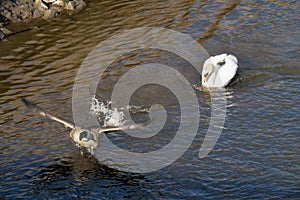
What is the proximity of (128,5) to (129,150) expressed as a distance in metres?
7.06

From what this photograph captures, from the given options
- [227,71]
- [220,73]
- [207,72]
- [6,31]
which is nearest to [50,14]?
[6,31]

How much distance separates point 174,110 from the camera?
33.2ft

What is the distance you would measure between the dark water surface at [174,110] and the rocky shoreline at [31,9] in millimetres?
421

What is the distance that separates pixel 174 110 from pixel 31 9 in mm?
6405

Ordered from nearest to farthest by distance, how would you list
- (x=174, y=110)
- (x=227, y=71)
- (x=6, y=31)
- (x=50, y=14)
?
(x=174, y=110) < (x=227, y=71) < (x=6, y=31) < (x=50, y=14)

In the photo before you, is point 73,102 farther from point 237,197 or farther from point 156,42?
point 237,197

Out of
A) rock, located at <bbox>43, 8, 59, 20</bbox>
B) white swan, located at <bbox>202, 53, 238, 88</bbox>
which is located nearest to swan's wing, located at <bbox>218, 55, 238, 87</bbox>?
white swan, located at <bbox>202, 53, 238, 88</bbox>

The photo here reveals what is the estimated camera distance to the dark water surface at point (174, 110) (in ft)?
26.9

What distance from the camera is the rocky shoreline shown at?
574 inches

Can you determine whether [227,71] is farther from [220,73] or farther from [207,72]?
[207,72]

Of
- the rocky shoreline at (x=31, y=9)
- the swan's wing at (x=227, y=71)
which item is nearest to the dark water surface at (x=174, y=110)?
the swan's wing at (x=227, y=71)

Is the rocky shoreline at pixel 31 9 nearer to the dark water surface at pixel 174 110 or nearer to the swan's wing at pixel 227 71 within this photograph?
the dark water surface at pixel 174 110

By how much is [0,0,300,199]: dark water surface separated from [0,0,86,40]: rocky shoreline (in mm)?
421

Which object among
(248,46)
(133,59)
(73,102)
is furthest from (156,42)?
(73,102)
